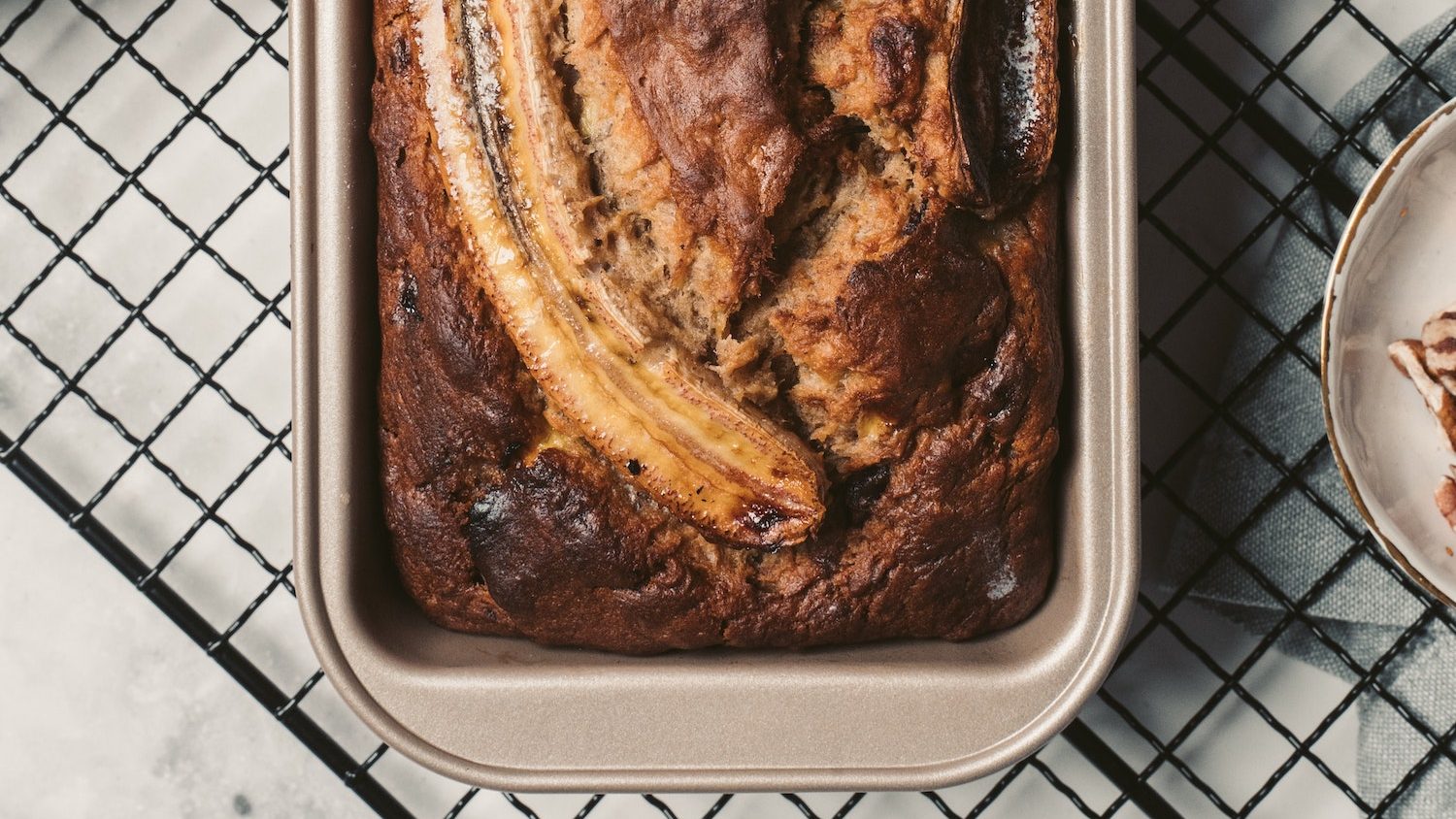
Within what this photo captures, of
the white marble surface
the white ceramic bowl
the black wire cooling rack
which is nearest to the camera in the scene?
the white ceramic bowl

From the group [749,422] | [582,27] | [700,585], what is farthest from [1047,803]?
[582,27]

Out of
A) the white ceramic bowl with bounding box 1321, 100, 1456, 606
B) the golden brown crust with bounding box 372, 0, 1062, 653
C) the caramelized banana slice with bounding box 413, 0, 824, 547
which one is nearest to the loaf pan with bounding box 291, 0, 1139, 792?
the golden brown crust with bounding box 372, 0, 1062, 653

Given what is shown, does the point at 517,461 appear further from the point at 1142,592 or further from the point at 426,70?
the point at 1142,592

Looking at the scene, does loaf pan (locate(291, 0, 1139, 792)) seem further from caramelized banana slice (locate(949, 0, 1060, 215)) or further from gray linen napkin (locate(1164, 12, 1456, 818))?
gray linen napkin (locate(1164, 12, 1456, 818))

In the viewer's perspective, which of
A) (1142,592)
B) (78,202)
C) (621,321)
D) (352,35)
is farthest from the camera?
(78,202)

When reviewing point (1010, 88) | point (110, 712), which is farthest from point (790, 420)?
point (110, 712)
